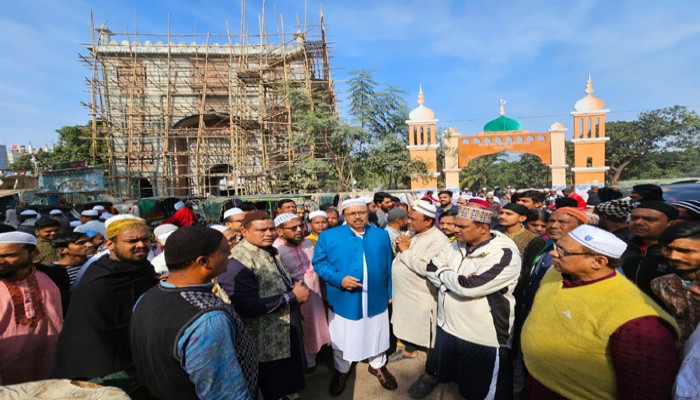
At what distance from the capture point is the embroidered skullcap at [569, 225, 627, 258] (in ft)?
5.08

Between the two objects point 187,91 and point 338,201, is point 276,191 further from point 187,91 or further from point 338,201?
point 187,91

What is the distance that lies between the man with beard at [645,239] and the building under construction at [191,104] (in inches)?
600

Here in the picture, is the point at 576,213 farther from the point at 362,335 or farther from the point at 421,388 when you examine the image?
the point at 362,335

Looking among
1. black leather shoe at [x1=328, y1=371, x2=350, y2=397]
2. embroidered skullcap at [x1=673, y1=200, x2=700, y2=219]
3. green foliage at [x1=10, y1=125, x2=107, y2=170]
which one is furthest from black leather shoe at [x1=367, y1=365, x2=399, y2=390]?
green foliage at [x1=10, y1=125, x2=107, y2=170]

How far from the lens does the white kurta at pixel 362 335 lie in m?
2.96

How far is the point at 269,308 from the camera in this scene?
2.23 m

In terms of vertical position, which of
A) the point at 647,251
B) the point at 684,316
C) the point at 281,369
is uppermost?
the point at 647,251

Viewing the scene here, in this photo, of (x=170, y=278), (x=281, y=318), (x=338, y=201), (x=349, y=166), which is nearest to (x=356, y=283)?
(x=281, y=318)

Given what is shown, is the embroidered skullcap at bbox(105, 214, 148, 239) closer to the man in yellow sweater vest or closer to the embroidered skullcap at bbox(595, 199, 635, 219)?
the man in yellow sweater vest

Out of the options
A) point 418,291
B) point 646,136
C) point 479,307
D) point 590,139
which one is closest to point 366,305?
point 418,291

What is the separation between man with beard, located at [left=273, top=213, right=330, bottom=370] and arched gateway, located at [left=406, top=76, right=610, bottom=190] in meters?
13.7

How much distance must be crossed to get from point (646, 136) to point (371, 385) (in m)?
39.0

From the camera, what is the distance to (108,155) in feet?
59.6

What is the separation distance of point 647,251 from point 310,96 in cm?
1491
